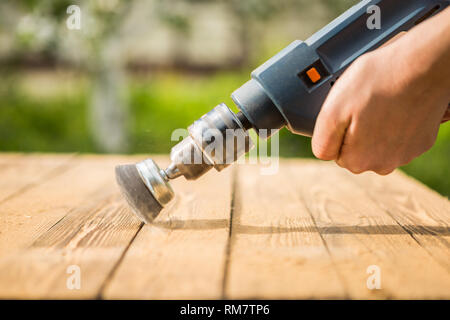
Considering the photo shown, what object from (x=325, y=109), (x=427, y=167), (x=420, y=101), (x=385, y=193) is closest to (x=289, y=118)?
(x=325, y=109)

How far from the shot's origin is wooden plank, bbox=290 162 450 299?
890 millimetres

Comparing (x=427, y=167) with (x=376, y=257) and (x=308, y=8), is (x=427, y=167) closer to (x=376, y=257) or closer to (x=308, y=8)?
(x=308, y=8)

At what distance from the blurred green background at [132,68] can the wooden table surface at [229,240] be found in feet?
5.97

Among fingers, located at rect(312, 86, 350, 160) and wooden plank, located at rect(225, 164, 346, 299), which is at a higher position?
fingers, located at rect(312, 86, 350, 160)

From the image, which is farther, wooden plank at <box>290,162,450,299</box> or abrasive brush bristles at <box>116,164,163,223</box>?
abrasive brush bristles at <box>116,164,163,223</box>

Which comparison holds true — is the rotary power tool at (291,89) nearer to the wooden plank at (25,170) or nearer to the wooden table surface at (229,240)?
the wooden table surface at (229,240)

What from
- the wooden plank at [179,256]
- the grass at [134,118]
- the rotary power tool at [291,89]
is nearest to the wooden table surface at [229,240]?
the wooden plank at [179,256]

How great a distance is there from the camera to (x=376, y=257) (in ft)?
3.46

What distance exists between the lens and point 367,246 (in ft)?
3.72

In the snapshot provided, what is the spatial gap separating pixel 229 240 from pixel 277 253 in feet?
0.48

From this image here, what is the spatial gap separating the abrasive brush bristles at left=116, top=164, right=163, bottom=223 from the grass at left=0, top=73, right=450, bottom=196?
300 centimetres

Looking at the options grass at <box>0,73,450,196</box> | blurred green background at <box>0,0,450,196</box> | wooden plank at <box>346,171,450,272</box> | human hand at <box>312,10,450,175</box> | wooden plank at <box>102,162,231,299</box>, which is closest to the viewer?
wooden plank at <box>102,162,231,299</box>

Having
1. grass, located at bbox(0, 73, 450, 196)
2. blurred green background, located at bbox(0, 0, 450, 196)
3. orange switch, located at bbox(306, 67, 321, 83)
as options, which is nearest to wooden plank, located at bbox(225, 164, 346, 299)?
orange switch, located at bbox(306, 67, 321, 83)

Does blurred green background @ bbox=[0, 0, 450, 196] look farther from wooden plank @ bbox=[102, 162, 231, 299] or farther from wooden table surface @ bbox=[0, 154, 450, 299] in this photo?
wooden plank @ bbox=[102, 162, 231, 299]
